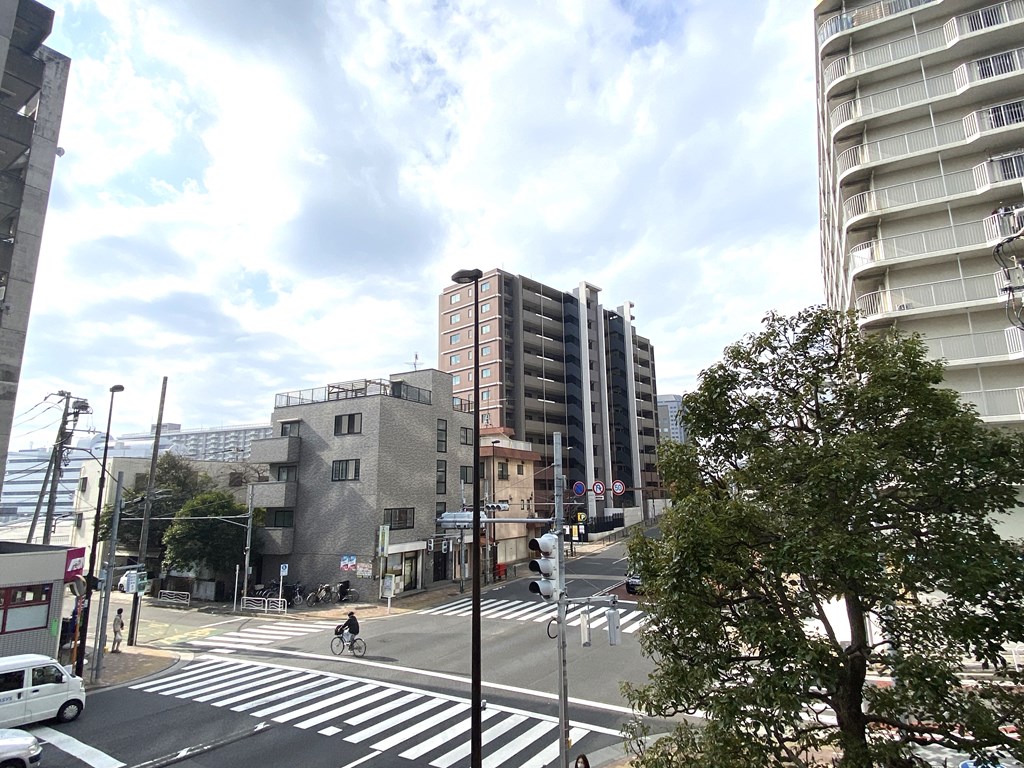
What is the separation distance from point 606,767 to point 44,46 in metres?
43.2

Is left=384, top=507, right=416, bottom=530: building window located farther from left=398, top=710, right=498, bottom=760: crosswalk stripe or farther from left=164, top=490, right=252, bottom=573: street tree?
left=398, top=710, right=498, bottom=760: crosswalk stripe

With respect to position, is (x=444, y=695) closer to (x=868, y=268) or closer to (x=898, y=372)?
(x=898, y=372)

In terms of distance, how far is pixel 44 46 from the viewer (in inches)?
1158

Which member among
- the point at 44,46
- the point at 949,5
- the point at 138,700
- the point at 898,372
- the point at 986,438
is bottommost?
the point at 138,700

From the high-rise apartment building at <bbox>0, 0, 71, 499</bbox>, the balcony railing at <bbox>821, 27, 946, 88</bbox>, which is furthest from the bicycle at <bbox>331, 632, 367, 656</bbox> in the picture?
the balcony railing at <bbox>821, 27, 946, 88</bbox>

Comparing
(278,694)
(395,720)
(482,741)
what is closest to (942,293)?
(482,741)

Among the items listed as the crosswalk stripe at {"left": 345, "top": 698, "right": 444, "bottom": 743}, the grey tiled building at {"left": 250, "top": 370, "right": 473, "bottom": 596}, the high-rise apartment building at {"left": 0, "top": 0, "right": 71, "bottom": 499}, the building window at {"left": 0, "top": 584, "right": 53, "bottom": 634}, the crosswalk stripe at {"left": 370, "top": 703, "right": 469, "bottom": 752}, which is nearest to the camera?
the crosswalk stripe at {"left": 370, "top": 703, "right": 469, "bottom": 752}

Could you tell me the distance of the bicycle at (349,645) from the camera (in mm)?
21828

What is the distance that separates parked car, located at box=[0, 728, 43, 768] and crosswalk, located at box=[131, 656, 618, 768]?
5.29 meters

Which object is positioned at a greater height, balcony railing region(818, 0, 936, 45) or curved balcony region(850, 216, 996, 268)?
balcony railing region(818, 0, 936, 45)

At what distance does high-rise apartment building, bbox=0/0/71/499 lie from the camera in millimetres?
26250

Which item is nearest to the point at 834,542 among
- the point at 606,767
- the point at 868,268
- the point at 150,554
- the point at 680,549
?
the point at 680,549

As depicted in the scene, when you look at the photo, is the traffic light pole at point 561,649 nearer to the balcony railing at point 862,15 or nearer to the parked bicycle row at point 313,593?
Result: the parked bicycle row at point 313,593

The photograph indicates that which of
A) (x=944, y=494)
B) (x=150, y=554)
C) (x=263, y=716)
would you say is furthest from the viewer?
(x=150, y=554)
